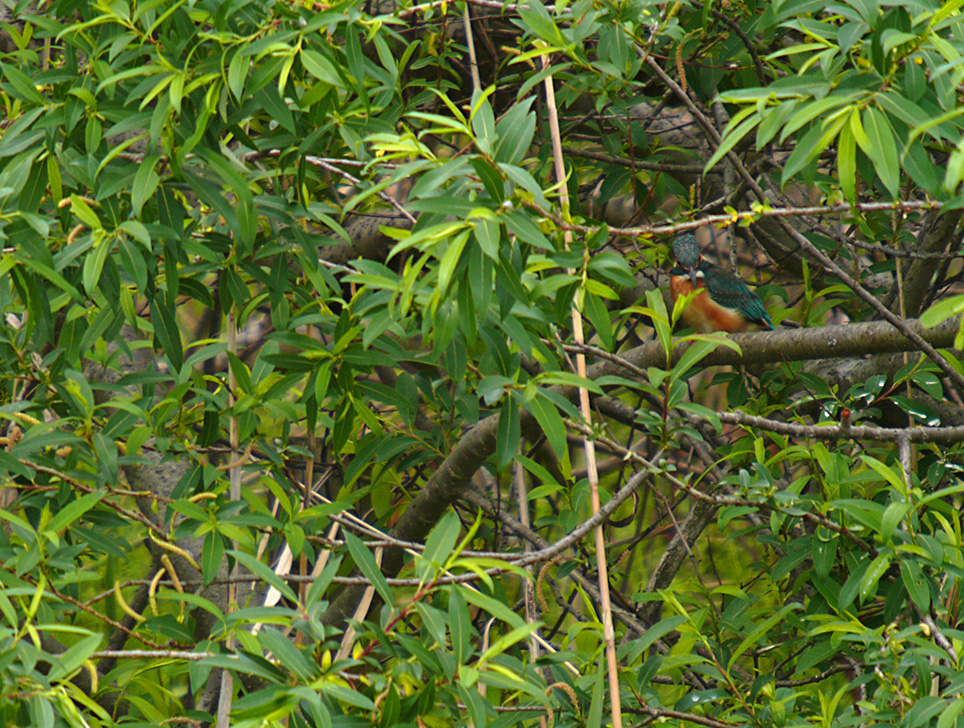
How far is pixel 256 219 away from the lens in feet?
4.87

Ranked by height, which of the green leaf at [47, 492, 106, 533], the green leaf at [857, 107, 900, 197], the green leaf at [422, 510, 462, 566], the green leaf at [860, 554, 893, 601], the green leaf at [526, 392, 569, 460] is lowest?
the green leaf at [860, 554, 893, 601]

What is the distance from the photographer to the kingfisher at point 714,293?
2.72 meters

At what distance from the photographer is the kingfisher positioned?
2.72 meters

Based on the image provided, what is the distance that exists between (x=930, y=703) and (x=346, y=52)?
4.14 feet

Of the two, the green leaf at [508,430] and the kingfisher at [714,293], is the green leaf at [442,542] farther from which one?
the kingfisher at [714,293]

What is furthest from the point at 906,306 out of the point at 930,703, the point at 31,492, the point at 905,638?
the point at 31,492


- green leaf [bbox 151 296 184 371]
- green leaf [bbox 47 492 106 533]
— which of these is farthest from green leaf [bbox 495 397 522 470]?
green leaf [bbox 47 492 106 533]

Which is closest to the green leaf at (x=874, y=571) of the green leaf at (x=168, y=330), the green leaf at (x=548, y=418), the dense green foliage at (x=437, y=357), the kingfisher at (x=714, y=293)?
the dense green foliage at (x=437, y=357)

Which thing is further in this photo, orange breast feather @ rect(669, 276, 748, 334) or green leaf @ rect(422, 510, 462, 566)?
orange breast feather @ rect(669, 276, 748, 334)

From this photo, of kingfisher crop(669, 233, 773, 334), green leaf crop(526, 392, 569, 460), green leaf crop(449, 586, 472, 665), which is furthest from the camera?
kingfisher crop(669, 233, 773, 334)

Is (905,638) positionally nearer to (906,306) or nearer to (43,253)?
(906,306)

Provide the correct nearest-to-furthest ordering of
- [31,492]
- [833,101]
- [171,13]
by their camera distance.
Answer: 1. [833,101]
2. [171,13]
3. [31,492]

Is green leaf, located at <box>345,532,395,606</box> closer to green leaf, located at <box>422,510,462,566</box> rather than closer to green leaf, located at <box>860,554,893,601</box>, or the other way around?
green leaf, located at <box>422,510,462,566</box>

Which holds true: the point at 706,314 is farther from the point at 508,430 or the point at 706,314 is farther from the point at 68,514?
the point at 68,514
